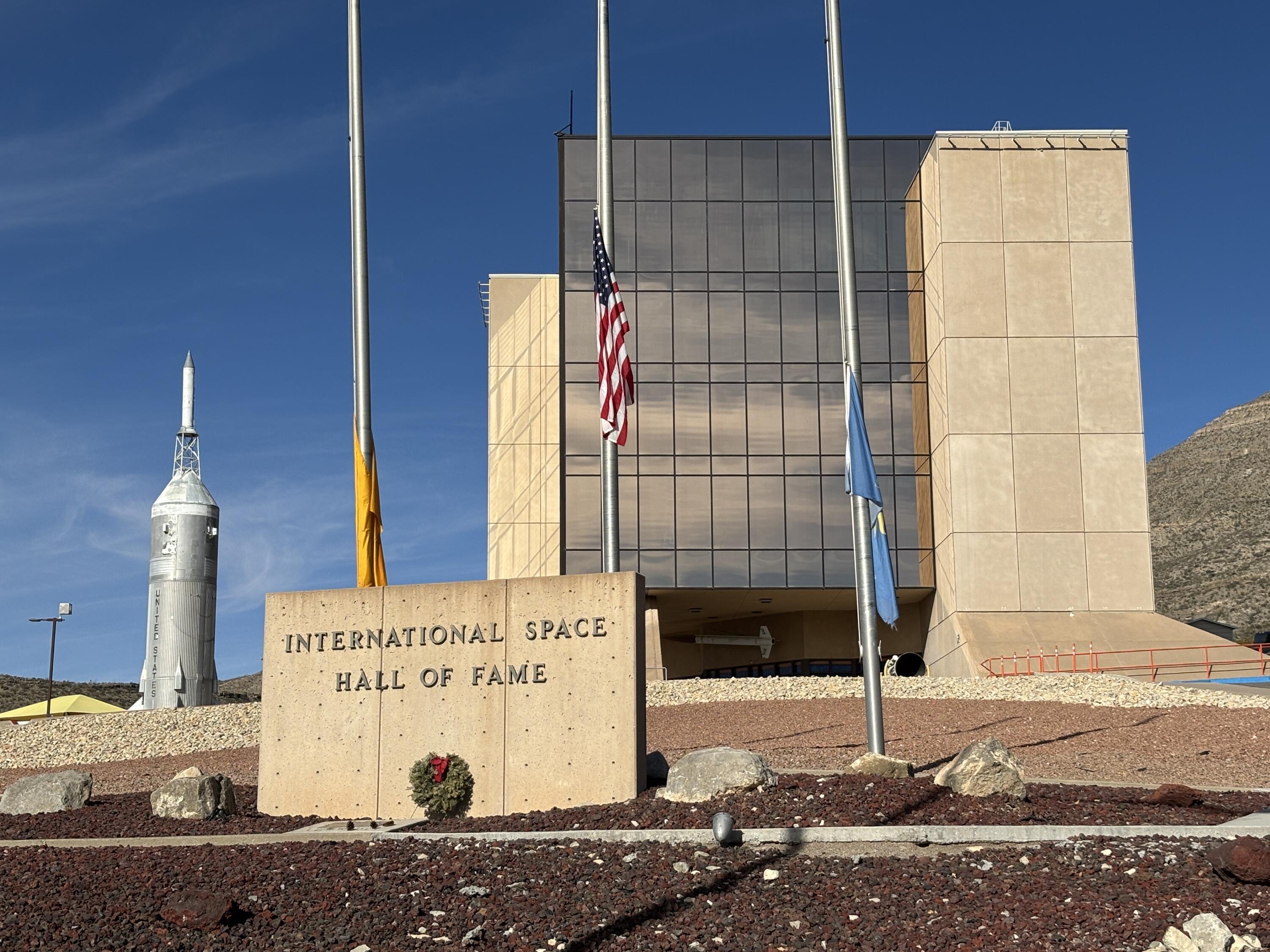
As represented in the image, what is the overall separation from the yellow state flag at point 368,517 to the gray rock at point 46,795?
13.7 ft

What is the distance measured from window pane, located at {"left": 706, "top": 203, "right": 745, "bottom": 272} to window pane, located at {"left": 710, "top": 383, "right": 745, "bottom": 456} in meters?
4.30

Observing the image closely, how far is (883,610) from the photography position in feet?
56.1

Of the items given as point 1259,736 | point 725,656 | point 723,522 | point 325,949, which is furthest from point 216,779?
point 725,656

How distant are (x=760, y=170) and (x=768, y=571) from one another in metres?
14.4

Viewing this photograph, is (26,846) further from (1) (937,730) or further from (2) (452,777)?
(1) (937,730)

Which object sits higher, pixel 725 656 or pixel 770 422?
pixel 770 422

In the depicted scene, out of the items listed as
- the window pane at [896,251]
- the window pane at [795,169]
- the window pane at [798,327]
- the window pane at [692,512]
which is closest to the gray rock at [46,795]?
the window pane at [692,512]

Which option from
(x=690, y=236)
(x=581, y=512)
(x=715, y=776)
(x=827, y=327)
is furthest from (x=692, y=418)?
(x=715, y=776)

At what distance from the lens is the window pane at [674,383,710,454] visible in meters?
48.1

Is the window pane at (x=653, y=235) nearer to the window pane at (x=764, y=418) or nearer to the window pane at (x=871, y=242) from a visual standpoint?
the window pane at (x=764, y=418)

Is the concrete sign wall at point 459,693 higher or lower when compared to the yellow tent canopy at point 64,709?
higher

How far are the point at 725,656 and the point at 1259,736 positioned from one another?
36.1 m

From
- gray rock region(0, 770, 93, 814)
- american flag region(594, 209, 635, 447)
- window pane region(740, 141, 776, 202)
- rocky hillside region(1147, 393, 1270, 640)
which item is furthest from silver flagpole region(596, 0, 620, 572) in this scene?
rocky hillside region(1147, 393, 1270, 640)

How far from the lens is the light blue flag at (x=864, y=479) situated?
16688mm
